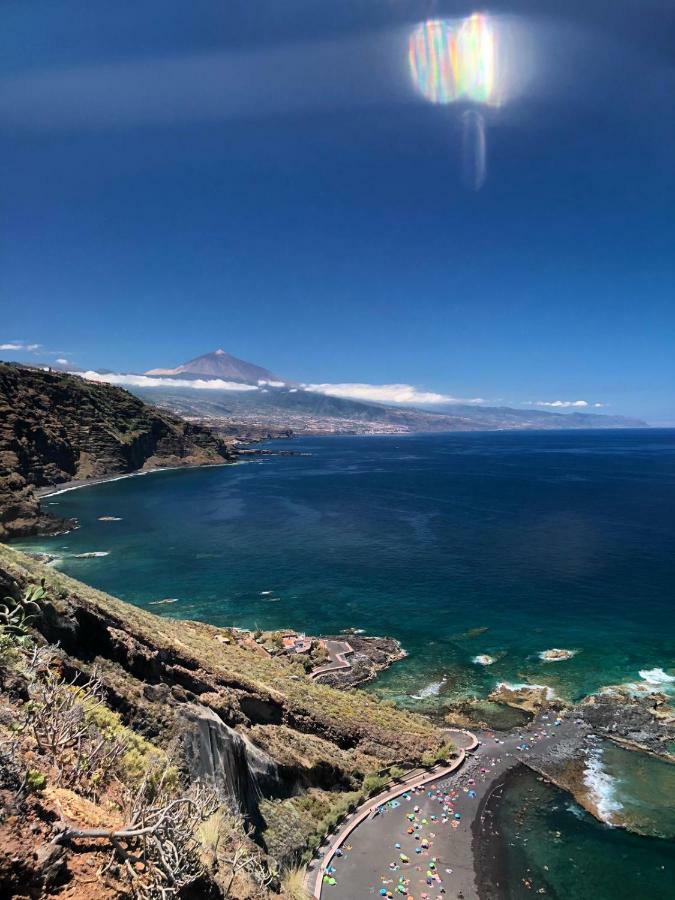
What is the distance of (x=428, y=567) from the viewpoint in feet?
199

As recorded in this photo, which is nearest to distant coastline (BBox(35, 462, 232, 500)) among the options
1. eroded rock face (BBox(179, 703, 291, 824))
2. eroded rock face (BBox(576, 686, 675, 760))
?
eroded rock face (BBox(179, 703, 291, 824))

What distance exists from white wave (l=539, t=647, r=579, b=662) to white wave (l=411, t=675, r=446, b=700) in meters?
8.96

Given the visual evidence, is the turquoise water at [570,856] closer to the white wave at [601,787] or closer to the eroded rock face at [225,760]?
the white wave at [601,787]

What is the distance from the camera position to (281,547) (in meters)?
71.3

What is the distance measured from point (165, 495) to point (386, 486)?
53.9m

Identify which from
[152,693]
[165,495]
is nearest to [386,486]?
[165,495]

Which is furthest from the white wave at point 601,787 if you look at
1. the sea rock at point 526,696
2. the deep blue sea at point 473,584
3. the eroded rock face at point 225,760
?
the eroded rock face at point 225,760

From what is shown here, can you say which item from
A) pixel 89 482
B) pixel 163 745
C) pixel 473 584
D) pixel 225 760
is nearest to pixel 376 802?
pixel 225 760

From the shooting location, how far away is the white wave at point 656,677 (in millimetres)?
34500

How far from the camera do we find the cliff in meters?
5.46

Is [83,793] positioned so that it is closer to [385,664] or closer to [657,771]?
[657,771]

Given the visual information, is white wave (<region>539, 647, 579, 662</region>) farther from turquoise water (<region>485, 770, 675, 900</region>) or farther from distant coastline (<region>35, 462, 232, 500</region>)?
distant coastline (<region>35, 462, 232, 500</region>)

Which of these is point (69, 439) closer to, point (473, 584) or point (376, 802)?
point (473, 584)

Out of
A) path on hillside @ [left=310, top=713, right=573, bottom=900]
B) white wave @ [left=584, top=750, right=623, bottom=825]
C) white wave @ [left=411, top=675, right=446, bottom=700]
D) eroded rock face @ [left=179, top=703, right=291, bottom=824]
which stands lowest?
white wave @ [left=411, top=675, right=446, bottom=700]
